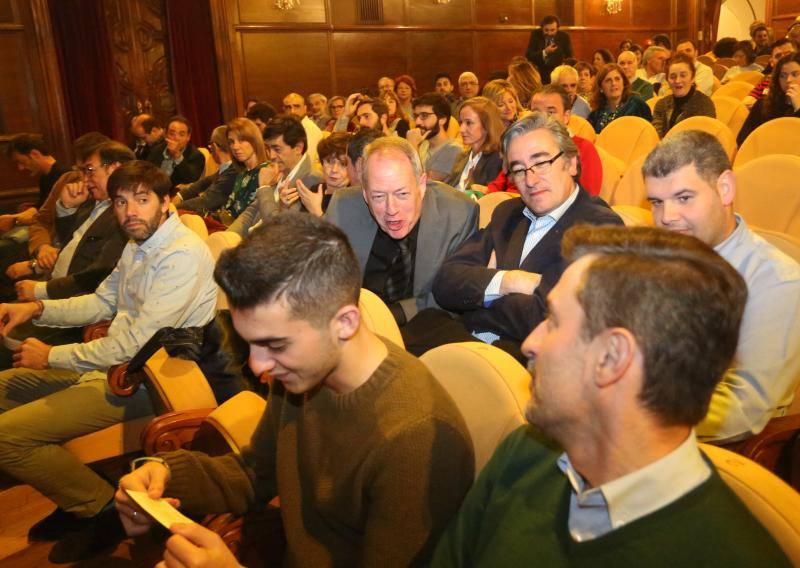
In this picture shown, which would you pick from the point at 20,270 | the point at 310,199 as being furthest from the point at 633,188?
the point at 20,270

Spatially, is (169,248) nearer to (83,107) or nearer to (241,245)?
(241,245)

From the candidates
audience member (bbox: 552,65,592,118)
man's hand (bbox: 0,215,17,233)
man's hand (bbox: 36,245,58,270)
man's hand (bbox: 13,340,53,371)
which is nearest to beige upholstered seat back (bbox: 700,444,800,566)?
man's hand (bbox: 13,340,53,371)

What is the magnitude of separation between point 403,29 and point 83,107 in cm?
501

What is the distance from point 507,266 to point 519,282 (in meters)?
0.19

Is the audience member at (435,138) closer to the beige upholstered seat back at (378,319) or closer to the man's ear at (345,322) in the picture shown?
the beige upholstered seat back at (378,319)

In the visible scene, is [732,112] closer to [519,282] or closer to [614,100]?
[614,100]

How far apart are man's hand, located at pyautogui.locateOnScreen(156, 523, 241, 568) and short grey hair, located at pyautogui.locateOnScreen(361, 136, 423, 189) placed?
1.62m

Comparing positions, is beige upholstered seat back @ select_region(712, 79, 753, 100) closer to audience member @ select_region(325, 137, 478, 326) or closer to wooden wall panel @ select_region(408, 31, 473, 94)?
wooden wall panel @ select_region(408, 31, 473, 94)

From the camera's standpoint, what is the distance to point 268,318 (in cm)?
122

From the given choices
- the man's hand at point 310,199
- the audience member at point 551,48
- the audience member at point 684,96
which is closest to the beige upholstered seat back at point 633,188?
the man's hand at point 310,199

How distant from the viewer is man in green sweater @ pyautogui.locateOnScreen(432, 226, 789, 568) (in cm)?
87

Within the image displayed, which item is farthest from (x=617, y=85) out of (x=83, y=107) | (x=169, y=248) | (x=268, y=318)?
(x=83, y=107)

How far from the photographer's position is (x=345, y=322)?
1.29m

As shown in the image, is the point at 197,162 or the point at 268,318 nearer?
the point at 268,318
